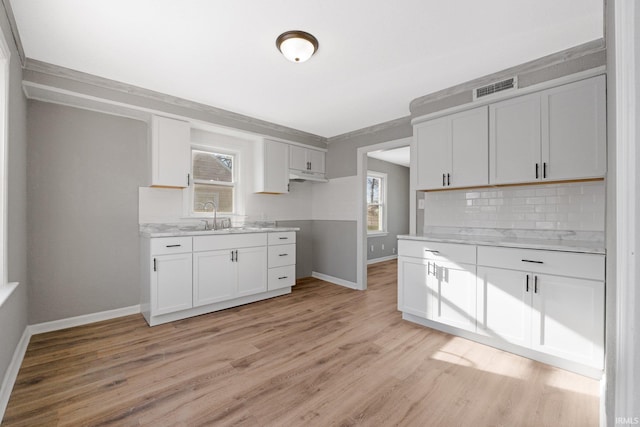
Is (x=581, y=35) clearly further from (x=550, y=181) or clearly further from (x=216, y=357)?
(x=216, y=357)

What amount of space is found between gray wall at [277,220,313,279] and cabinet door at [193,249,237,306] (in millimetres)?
1609

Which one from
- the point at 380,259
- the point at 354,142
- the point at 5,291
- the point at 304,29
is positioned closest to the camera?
the point at 5,291

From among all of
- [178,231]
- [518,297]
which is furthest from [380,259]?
[178,231]

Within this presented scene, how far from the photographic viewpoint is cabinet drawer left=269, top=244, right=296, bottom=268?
395 centimetres

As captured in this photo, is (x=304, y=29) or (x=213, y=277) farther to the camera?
(x=213, y=277)

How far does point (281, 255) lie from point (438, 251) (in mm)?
2162

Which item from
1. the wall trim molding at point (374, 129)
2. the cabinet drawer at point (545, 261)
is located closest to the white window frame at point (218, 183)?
the wall trim molding at point (374, 129)

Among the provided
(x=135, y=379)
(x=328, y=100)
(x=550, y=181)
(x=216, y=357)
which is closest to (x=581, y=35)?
(x=550, y=181)

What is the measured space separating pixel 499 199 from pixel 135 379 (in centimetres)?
354

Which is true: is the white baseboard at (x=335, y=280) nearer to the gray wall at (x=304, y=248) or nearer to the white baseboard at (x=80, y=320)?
the gray wall at (x=304, y=248)

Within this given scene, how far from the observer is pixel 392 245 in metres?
7.28

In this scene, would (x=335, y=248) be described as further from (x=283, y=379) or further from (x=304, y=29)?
(x=304, y=29)

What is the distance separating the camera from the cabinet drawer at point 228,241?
3260 millimetres

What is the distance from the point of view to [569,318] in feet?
6.86
